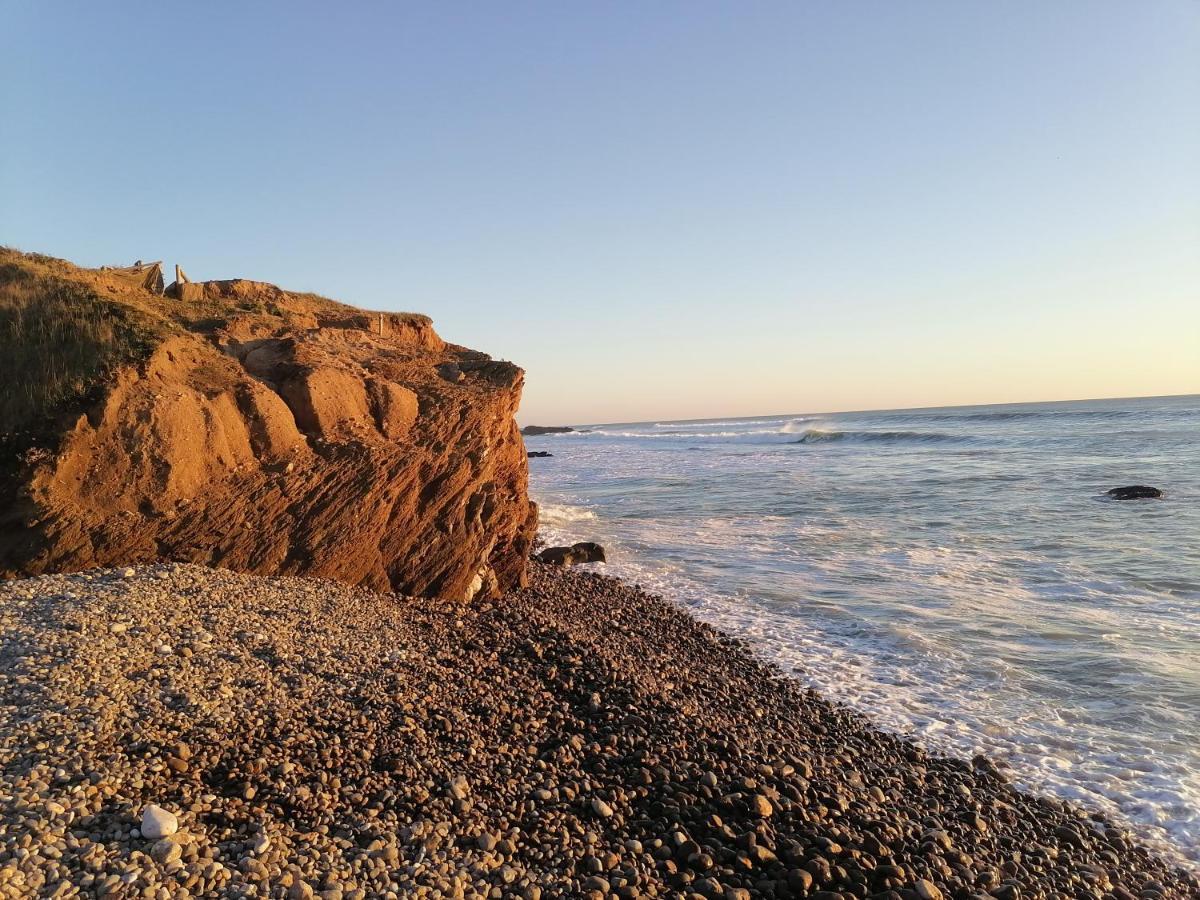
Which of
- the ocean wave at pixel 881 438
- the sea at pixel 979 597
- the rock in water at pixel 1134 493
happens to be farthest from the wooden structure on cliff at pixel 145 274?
the ocean wave at pixel 881 438

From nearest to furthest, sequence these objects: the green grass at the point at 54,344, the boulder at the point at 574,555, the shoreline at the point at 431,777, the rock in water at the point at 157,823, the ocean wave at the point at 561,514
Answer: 1. the rock in water at the point at 157,823
2. the shoreline at the point at 431,777
3. the green grass at the point at 54,344
4. the boulder at the point at 574,555
5. the ocean wave at the point at 561,514

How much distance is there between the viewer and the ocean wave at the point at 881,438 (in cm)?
5769

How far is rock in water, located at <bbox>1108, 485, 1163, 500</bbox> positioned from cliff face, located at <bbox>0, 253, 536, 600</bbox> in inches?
925

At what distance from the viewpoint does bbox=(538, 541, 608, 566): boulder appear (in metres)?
17.1

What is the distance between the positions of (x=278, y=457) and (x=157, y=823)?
22.7ft

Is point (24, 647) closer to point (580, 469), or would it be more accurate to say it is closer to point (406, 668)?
point (406, 668)

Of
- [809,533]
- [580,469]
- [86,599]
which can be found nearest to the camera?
[86,599]

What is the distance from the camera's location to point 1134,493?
24953 millimetres

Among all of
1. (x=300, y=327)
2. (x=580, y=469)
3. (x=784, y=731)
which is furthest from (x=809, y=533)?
(x=580, y=469)

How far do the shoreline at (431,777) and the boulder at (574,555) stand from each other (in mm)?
8207

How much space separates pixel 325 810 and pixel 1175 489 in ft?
107

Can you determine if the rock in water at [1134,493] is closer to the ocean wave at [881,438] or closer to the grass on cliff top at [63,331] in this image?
the grass on cliff top at [63,331]

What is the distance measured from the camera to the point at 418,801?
17.0ft

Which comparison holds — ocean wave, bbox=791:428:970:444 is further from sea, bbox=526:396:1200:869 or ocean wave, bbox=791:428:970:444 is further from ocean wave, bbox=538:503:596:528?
ocean wave, bbox=538:503:596:528
